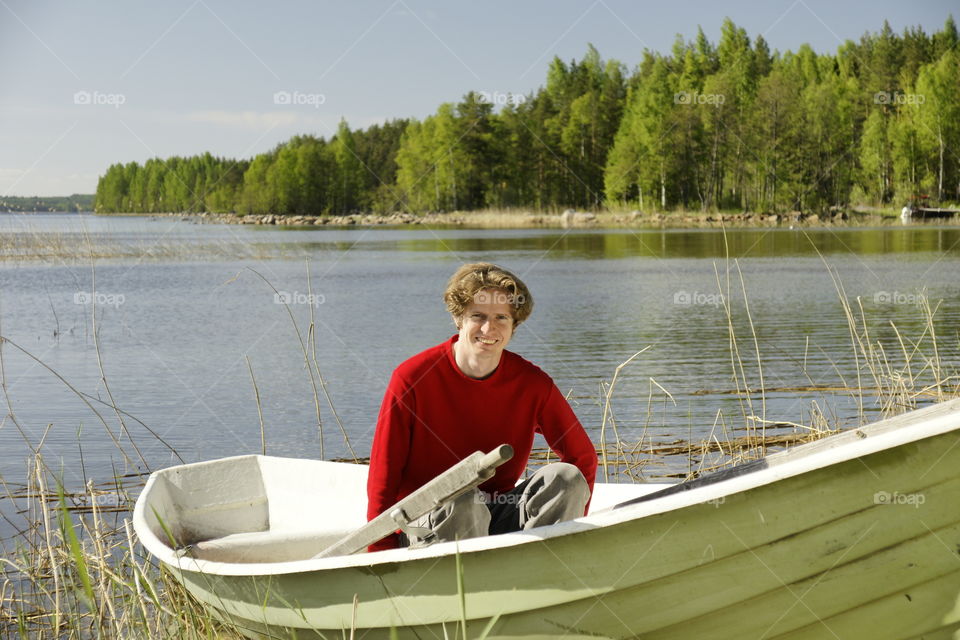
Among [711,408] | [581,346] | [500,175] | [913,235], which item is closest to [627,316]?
[581,346]

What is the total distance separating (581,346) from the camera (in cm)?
1145

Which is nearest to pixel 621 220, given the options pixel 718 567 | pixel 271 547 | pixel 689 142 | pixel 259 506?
pixel 689 142

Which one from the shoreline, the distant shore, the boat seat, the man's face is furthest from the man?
the distant shore

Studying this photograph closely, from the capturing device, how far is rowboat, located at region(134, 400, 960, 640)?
2500 mm

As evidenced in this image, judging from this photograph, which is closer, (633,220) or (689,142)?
(633,220)

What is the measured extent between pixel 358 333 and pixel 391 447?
1022 cm

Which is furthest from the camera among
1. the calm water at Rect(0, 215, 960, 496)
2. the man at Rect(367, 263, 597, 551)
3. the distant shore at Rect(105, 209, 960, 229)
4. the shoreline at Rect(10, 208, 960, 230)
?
the distant shore at Rect(105, 209, 960, 229)

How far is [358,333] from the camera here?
43.0ft

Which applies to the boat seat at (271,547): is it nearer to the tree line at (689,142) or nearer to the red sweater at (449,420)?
the red sweater at (449,420)

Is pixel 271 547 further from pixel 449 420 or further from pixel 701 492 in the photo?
pixel 701 492

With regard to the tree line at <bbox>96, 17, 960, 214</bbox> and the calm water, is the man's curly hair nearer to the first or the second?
the calm water

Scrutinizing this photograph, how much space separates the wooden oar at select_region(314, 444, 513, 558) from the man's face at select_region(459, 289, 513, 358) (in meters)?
0.37

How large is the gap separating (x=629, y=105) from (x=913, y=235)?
29023 mm

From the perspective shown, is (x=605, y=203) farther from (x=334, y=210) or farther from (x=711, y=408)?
(x=711, y=408)
